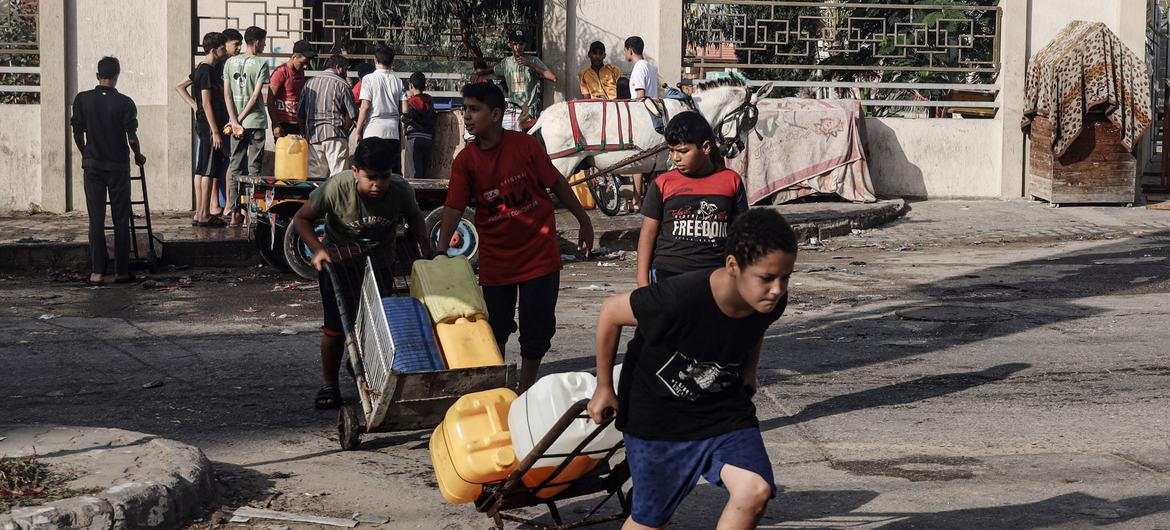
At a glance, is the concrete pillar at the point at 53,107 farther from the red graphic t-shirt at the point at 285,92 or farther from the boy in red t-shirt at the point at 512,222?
the boy in red t-shirt at the point at 512,222

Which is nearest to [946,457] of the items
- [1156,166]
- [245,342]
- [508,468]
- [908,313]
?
[508,468]

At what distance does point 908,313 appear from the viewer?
10.0m

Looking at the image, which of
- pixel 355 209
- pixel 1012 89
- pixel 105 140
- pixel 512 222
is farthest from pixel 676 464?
pixel 1012 89

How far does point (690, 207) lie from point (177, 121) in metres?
11.1

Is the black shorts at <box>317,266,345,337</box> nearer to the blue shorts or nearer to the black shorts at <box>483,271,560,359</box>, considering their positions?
the black shorts at <box>483,271,560,359</box>

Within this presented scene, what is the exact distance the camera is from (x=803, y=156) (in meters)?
16.9

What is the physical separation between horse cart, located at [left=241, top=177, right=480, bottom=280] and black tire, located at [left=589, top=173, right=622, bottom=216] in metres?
3.18

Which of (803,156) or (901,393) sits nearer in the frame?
(901,393)

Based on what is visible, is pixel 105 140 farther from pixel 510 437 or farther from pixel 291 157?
pixel 510 437

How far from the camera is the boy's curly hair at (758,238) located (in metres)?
3.90

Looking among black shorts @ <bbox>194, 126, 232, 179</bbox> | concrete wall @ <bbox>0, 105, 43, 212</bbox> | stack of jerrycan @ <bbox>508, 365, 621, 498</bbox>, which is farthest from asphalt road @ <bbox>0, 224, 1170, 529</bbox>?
concrete wall @ <bbox>0, 105, 43, 212</bbox>

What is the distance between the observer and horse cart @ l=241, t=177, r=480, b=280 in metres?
11.5

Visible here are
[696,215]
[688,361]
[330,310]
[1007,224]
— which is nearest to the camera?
[688,361]

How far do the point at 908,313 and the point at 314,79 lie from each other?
689 cm
